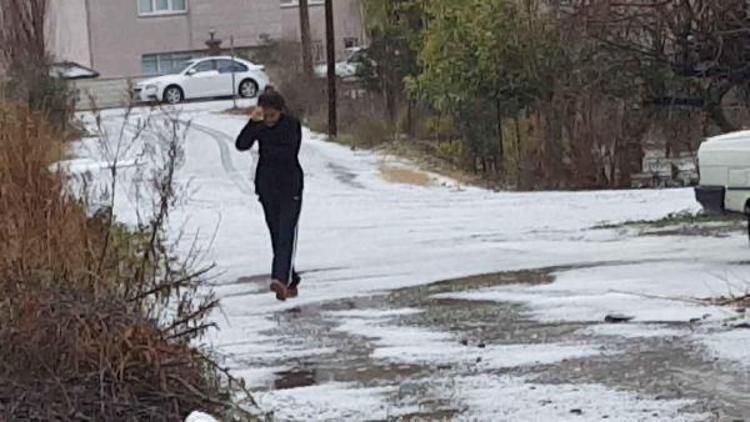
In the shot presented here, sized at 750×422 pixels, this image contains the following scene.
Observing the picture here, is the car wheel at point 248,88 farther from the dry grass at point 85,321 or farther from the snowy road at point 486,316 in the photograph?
the dry grass at point 85,321

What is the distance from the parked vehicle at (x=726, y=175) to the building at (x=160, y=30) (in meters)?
46.4

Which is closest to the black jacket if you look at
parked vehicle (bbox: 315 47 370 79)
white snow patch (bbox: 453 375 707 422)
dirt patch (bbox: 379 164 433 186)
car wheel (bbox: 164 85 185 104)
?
white snow patch (bbox: 453 375 707 422)

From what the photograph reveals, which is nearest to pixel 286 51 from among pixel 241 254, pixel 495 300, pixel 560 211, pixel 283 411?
pixel 560 211

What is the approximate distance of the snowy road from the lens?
7.77 meters

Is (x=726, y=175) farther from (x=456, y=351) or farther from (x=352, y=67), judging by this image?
(x=352, y=67)

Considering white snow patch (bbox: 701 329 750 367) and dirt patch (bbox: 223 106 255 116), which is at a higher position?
white snow patch (bbox: 701 329 750 367)

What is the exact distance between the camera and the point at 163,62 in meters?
61.0

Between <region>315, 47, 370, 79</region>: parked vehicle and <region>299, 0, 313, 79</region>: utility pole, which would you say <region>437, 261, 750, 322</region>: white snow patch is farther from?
<region>299, 0, 313, 79</region>: utility pole

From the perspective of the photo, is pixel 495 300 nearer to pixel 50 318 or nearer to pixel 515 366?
pixel 515 366

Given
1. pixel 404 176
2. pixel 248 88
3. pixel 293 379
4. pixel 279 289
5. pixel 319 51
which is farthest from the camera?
pixel 319 51

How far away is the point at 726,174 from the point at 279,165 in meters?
3.64

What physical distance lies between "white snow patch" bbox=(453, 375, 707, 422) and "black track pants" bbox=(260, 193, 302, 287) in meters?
3.94

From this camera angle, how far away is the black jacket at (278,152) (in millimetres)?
12070

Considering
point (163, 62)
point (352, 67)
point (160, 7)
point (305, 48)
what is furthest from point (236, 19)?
point (352, 67)
